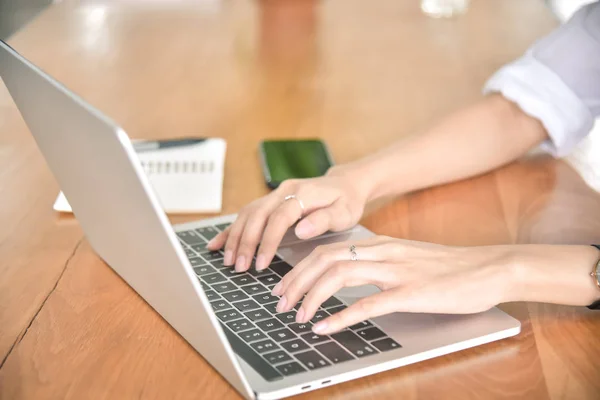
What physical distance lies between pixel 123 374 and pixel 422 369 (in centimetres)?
28

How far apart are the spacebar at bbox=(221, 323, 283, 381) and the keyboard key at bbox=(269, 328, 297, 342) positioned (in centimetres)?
3

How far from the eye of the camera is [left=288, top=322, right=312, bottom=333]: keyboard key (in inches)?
29.9

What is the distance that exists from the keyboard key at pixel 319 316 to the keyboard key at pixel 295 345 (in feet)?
0.14

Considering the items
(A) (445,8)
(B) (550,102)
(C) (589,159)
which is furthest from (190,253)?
(A) (445,8)

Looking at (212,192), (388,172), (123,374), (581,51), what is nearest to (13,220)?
(212,192)

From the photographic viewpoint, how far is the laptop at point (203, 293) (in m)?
0.62

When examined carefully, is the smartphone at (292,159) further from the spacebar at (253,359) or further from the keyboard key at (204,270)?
the spacebar at (253,359)

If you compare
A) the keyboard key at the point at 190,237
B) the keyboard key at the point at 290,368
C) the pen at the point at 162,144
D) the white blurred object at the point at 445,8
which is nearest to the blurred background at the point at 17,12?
the white blurred object at the point at 445,8

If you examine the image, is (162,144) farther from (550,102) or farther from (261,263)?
(550,102)

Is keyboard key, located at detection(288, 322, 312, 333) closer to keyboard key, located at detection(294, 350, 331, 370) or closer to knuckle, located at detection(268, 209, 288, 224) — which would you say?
keyboard key, located at detection(294, 350, 331, 370)

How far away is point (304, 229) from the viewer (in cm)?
92

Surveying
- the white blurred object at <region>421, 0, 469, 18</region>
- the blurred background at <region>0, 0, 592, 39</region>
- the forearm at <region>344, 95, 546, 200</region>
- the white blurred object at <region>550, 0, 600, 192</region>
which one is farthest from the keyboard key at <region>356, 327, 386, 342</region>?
the white blurred object at <region>421, 0, 469, 18</region>

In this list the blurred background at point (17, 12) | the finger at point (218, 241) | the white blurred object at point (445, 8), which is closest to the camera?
the finger at point (218, 241)

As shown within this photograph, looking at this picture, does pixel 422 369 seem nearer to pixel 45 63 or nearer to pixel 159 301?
pixel 159 301
